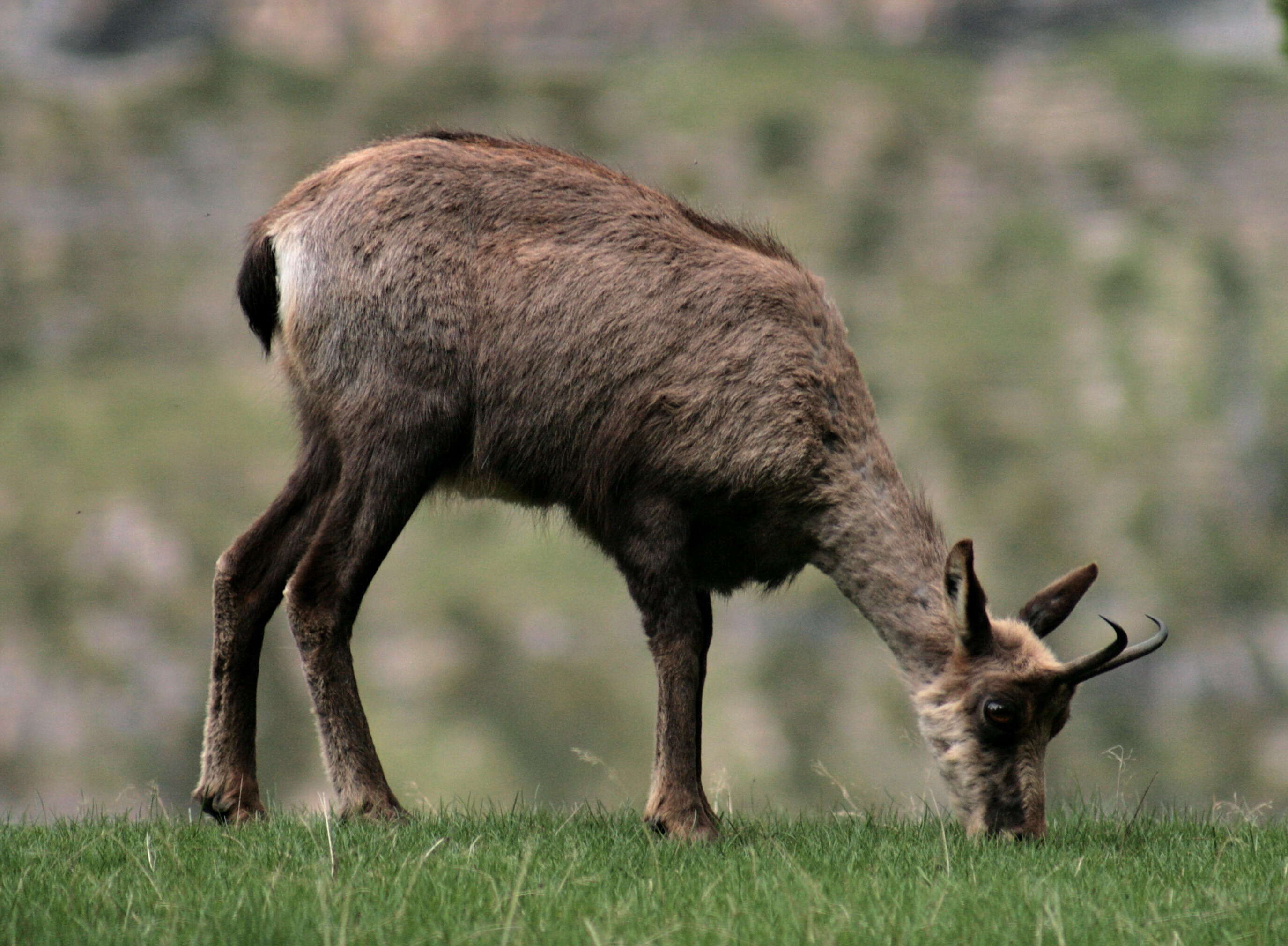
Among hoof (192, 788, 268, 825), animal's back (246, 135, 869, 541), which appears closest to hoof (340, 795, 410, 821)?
hoof (192, 788, 268, 825)

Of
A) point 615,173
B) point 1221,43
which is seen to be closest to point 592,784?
point 615,173

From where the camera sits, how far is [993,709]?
6.39m

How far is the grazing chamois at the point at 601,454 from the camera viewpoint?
657 centimetres

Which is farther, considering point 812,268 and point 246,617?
point 812,268

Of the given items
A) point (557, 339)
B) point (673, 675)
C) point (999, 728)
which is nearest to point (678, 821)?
point (673, 675)

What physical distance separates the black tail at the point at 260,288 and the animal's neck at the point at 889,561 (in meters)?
2.80

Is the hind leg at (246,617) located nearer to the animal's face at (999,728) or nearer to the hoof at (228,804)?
the hoof at (228,804)

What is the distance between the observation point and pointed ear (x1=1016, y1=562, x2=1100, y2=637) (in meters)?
7.00

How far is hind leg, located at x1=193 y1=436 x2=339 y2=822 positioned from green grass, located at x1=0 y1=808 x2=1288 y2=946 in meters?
0.41

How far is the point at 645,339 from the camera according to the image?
22.3 feet

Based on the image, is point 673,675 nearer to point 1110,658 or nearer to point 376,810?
point 376,810

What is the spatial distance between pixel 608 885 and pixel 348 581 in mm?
2297

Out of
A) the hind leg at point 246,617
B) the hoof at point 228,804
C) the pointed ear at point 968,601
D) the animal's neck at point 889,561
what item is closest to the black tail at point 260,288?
the hind leg at point 246,617

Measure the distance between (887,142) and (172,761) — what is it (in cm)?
4021
